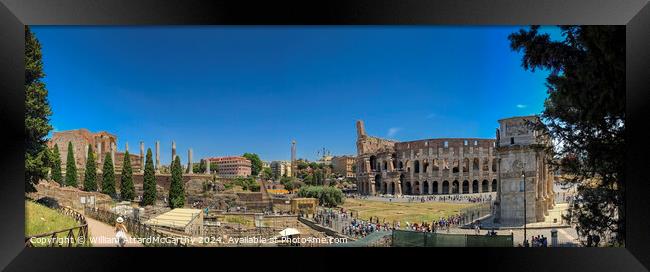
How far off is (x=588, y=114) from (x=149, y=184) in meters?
10.1

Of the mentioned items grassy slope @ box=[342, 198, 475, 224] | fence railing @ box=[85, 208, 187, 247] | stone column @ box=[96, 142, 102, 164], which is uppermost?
stone column @ box=[96, 142, 102, 164]

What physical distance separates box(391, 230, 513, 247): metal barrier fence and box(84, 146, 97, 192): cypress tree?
733 cm

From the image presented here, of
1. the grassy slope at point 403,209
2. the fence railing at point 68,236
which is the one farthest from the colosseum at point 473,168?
the fence railing at point 68,236

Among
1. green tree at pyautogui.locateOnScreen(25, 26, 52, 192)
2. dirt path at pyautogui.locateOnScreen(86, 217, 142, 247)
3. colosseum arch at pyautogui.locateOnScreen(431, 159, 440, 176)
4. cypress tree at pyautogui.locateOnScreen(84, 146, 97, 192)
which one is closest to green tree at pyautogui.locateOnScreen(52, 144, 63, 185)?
green tree at pyautogui.locateOnScreen(25, 26, 52, 192)

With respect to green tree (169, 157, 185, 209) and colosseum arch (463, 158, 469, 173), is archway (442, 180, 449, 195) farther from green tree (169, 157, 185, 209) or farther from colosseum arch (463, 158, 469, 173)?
green tree (169, 157, 185, 209)

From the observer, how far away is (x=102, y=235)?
707 centimetres

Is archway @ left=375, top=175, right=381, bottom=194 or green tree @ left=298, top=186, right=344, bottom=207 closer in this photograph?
green tree @ left=298, top=186, right=344, bottom=207

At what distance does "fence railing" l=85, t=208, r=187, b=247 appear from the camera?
7.77 m

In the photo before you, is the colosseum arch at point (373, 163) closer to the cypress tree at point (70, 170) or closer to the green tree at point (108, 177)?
the green tree at point (108, 177)

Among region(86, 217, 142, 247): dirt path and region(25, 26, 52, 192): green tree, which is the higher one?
region(25, 26, 52, 192): green tree

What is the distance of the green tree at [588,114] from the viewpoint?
588cm
